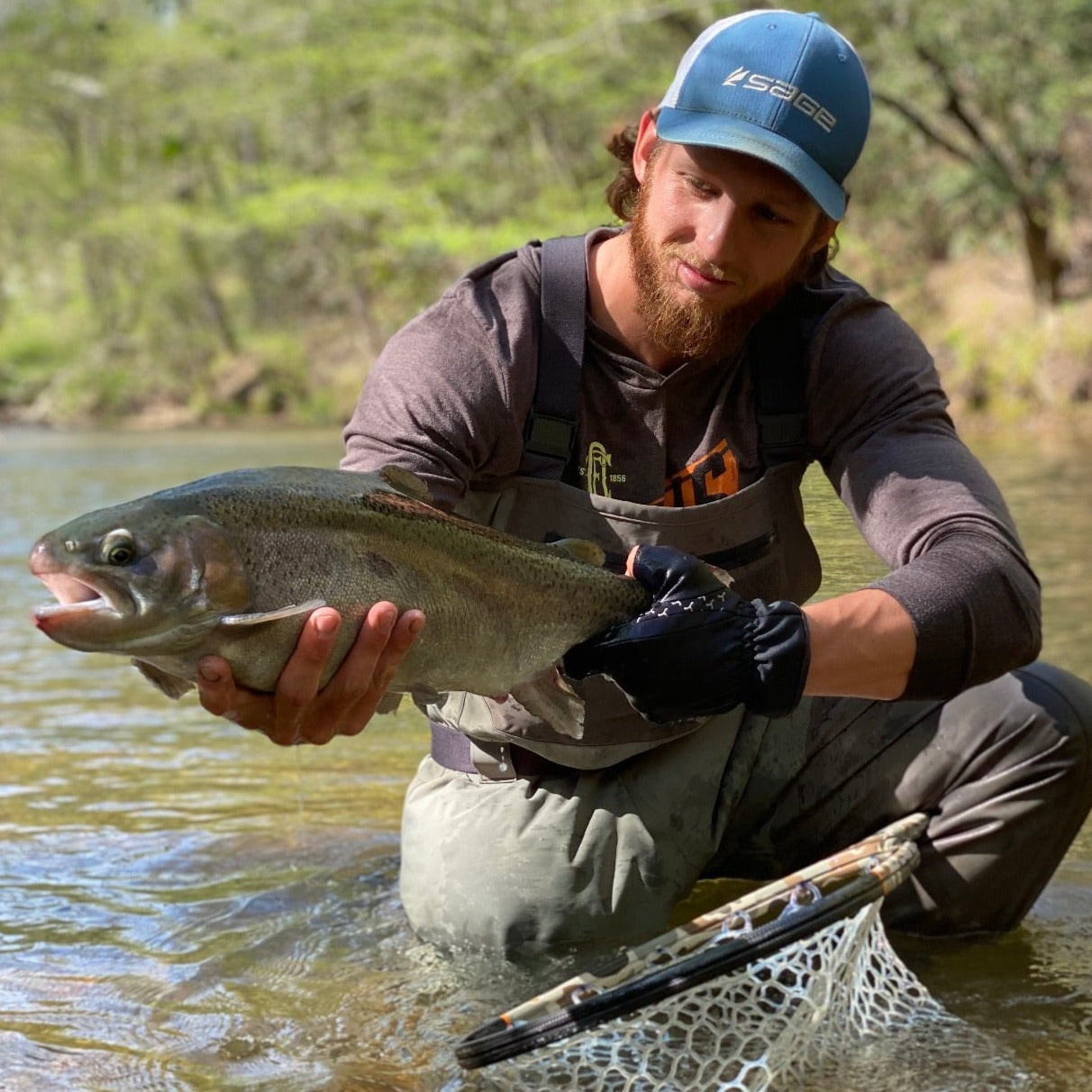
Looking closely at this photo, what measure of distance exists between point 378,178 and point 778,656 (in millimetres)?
28193

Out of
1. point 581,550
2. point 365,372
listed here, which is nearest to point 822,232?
point 581,550

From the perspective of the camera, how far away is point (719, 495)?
325 centimetres

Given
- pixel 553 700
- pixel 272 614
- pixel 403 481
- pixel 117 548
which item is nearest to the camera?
pixel 117 548

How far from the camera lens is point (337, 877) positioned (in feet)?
12.8

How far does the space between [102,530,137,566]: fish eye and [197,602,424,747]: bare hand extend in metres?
0.24

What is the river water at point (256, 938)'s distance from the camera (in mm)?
2844

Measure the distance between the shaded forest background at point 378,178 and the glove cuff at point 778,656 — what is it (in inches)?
254

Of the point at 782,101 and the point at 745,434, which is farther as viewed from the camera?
the point at 745,434

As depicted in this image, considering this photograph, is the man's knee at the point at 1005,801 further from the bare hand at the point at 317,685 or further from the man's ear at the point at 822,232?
the bare hand at the point at 317,685

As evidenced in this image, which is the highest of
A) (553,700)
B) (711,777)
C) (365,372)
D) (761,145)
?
(761,145)

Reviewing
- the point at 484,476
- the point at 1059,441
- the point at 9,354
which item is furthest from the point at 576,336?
the point at 9,354

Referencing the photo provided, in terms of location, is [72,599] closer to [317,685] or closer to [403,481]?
[317,685]

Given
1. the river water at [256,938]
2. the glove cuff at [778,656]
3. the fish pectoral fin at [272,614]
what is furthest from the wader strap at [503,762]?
the fish pectoral fin at [272,614]

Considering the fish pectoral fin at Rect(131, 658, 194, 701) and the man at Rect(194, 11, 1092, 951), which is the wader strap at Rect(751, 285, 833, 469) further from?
the fish pectoral fin at Rect(131, 658, 194, 701)
